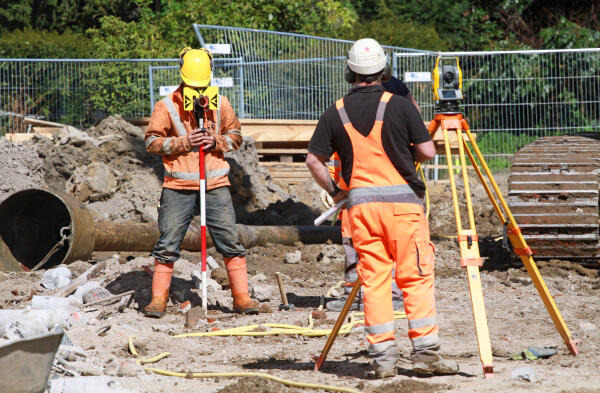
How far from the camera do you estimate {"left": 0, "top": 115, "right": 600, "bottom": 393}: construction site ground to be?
15.6 feet

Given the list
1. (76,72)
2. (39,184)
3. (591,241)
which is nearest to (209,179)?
(591,241)

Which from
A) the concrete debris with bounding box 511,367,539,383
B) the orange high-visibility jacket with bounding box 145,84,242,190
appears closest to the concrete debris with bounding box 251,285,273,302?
the orange high-visibility jacket with bounding box 145,84,242,190

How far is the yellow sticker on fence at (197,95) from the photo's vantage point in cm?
679

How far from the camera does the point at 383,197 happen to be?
4.89m

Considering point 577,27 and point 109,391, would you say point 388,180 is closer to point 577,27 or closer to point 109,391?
point 109,391

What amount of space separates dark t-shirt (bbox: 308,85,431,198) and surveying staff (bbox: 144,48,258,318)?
1.98m

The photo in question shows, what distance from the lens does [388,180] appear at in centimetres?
493

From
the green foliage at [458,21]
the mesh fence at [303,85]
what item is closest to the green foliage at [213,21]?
the green foliage at [458,21]

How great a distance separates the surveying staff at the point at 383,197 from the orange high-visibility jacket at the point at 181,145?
6.64 feet

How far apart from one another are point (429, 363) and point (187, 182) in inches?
113

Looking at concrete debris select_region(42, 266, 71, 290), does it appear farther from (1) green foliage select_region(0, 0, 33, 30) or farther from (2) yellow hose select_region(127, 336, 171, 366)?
(1) green foliage select_region(0, 0, 33, 30)

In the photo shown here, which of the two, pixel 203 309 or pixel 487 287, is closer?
pixel 203 309

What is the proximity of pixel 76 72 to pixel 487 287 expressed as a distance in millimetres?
10153

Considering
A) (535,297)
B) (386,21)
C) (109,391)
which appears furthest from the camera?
(386,21)
